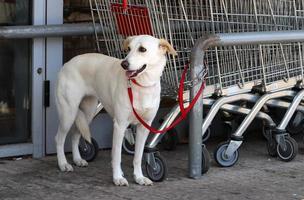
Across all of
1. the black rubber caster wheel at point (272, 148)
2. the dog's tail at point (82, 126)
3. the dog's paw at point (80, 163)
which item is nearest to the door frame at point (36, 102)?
the dog's paw at point (80, 163)

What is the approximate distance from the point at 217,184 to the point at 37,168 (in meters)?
1.63

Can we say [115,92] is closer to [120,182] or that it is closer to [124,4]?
[120,182]

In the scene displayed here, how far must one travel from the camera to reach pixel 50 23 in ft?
23.2

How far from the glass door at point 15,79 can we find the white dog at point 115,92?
2.02 ft

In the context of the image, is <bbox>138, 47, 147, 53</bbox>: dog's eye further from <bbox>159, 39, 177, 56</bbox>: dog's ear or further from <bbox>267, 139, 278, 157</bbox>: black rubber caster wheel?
<bbox>267, 139, 278, 157</bbox>: black rubber caster wheel

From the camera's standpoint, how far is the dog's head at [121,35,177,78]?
564 centimetres

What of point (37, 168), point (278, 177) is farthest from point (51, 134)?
point (278, 177)

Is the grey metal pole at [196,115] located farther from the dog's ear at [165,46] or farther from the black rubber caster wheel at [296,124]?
the black rubber caster wheel at [296,124]

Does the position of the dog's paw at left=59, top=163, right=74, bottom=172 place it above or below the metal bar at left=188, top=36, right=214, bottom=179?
below

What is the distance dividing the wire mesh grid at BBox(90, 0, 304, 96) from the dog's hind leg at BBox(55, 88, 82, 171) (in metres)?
0.70

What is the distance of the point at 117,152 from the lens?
6.05m

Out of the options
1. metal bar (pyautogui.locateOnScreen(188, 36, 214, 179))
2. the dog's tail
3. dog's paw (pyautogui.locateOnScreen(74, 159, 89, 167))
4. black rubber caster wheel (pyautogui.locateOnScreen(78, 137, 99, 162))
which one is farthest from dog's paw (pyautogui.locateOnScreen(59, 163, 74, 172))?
metal bar (pyautogui.locateOnScreen(188, 36, 214, 179))

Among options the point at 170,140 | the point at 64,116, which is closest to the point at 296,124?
the point at 170,140

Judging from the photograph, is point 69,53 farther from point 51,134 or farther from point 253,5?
point 253,5
